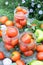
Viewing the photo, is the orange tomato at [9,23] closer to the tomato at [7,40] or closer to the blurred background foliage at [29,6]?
the tomato at [7,40]

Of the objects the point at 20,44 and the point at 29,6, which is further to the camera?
the point at 29,6

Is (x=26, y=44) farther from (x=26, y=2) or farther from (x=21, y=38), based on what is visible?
(x=26, y=2)

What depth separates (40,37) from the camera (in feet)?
6.52

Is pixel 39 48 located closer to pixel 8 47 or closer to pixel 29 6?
pixel 8 47

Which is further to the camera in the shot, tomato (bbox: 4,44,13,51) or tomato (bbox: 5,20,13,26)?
tomato (bbox: 5,20,13,26)

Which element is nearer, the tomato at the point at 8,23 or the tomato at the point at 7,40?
the tomato at the point at 7,40

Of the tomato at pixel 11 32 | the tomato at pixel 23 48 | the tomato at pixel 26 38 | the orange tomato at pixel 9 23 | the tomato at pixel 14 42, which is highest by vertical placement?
the orange tomato at pixel 9 23

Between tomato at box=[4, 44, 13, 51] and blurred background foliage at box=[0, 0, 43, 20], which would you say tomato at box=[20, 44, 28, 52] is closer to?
tomato at box=[4, 44, 13, 51]

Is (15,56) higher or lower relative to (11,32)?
lower

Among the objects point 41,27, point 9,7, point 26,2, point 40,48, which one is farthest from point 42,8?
point 40,48

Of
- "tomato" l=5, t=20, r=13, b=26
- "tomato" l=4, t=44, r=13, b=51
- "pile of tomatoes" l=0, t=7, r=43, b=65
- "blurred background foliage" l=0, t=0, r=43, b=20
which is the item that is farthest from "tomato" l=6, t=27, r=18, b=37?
"blurred background foliage" l=0, t=0, r=43, b=20

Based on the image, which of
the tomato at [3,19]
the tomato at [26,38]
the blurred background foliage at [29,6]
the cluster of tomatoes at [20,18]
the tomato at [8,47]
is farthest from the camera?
the blurred background foliage at [29,6]

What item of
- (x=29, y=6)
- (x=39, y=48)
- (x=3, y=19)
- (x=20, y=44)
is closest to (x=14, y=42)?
(x=20, y=44)

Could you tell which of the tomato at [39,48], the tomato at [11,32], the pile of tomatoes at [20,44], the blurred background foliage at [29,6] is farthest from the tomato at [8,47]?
the blurred background foliage at [29,6]
